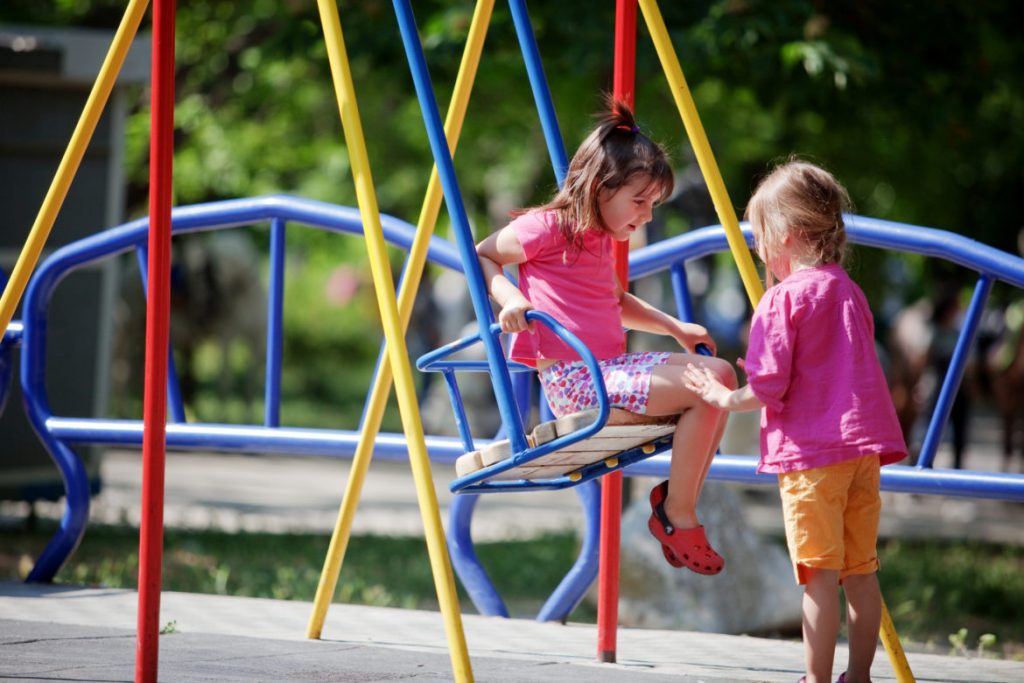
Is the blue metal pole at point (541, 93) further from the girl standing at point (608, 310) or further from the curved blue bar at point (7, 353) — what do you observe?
the curved blue bar at point (7, 353)

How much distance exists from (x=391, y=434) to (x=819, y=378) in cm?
210

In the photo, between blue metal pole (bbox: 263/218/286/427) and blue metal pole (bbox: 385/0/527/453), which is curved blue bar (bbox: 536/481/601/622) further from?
blue metal pole (bbox: 385/0/527/453)

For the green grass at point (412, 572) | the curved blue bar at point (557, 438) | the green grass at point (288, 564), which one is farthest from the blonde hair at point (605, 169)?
the green grass at point (288, 564)

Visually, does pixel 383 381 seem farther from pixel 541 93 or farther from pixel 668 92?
pixel 668 92

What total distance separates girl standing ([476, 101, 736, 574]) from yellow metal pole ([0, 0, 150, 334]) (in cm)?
100

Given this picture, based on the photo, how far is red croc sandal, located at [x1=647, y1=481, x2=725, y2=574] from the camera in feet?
10.6

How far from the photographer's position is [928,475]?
13.8 ft

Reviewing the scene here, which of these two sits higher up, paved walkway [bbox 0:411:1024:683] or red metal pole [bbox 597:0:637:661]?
red metal pole [bbox 597:0:637:661]

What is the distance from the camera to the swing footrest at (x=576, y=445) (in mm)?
3121

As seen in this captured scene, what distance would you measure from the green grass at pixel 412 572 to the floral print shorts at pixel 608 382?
7.08 ft

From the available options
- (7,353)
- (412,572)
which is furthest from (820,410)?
(412,572)

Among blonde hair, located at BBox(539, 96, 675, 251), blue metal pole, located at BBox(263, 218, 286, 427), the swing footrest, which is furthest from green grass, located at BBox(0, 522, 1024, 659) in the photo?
blonde hair, located at BBox(539, 96, 675, 251)

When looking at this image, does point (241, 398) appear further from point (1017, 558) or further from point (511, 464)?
point (511, 464)

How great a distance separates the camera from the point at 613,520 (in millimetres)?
3799
